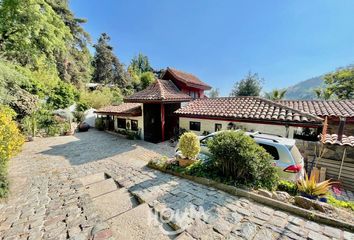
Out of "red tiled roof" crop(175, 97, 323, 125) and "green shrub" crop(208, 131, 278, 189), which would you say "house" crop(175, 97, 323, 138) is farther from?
"green shrub" crop(208, 131, 278, 189)

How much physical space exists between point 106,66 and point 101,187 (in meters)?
38.0

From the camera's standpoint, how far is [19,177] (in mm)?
6500

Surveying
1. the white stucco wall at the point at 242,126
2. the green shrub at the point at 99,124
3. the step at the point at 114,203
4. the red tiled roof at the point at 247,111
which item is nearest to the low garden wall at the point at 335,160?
the white stucco wall at the point at 242,126

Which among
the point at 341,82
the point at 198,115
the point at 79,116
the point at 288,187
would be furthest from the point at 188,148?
the point at 341,82

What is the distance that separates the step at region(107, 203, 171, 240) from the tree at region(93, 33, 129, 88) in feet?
124

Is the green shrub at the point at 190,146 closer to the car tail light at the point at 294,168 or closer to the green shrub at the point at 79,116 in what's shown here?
the car tail light at the point at 294,168

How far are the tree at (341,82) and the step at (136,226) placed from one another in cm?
3335

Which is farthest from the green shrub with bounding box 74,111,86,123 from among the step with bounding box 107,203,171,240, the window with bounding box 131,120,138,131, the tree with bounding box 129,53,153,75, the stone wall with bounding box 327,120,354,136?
the tree with bounding box 129,53,153,75

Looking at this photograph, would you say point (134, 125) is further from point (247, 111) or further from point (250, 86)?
point (250, 86)

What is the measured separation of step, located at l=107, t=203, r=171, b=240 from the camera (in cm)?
315

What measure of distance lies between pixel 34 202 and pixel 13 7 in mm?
9728

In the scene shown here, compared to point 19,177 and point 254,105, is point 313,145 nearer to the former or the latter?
point 254,105

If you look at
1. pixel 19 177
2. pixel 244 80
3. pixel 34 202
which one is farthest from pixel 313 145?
pixel 244 80

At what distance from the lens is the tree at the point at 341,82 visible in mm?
23422
